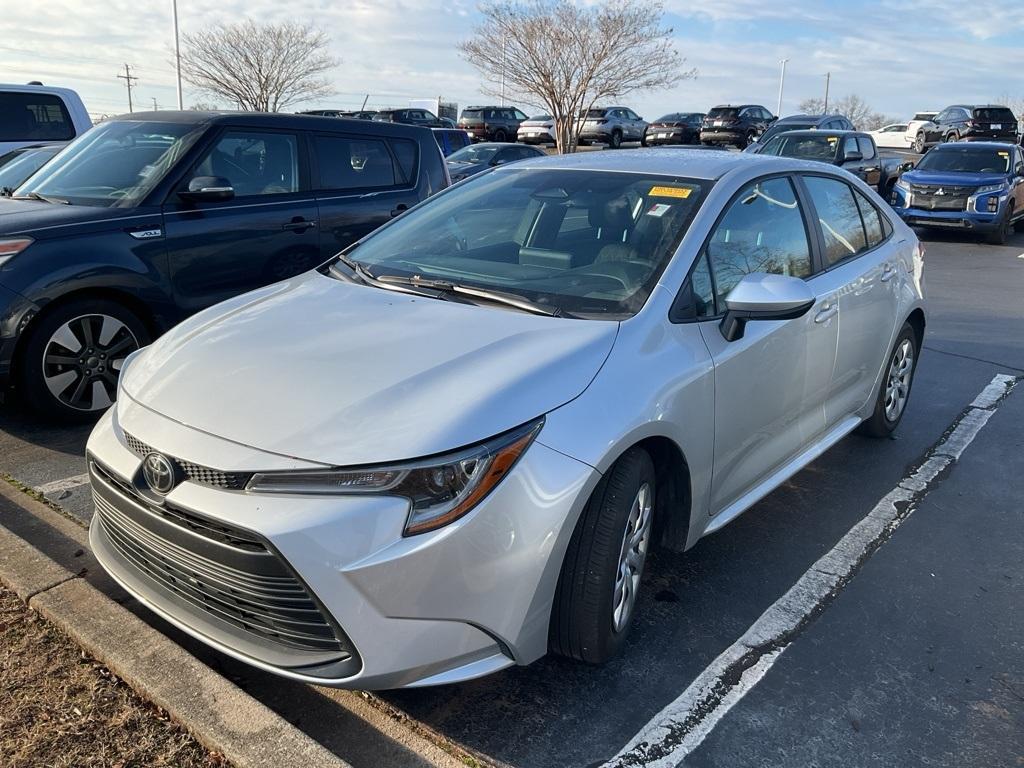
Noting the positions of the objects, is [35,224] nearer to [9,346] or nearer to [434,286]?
[9,346]

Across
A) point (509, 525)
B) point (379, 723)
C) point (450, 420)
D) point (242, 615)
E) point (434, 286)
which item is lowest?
point (379, 723)

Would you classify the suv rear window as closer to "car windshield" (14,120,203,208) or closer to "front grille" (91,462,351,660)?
"car windshield" (14,120,203,208)

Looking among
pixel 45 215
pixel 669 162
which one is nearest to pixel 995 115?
pixel 669 162

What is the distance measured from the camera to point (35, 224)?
4832mm

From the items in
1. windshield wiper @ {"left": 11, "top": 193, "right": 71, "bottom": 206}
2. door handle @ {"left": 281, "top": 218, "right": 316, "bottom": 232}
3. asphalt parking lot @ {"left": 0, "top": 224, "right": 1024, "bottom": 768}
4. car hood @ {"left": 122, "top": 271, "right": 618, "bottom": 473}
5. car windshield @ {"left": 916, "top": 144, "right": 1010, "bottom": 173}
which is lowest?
asphalt parking lot @ {"left": 0, "top": 224, "right": 1024, "bottom": 768}

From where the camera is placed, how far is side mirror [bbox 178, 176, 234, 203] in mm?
5285

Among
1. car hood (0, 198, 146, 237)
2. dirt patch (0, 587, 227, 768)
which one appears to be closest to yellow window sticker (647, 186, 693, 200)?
dirt patch (0, 587, 227, 768)

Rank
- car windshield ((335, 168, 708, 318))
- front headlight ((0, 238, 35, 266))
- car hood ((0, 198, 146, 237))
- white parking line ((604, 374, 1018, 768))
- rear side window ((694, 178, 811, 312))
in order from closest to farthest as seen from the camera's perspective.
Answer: white parking line ((604, 374, 1018, 768))
car windshield ((335, 168, 708, 318))
rear side window ((694, 178, 811, 312))
front headlight ((0, 238, 35, 266))
car hood ((0, 198, 146, 237))

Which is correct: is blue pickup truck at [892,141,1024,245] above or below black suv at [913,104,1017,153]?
below

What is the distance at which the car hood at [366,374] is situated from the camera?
2.35m

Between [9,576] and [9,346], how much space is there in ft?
6.48

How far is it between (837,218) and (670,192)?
1.38 meters

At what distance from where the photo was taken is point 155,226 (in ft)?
17.0

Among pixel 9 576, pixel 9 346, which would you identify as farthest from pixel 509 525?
pixel 9 346
